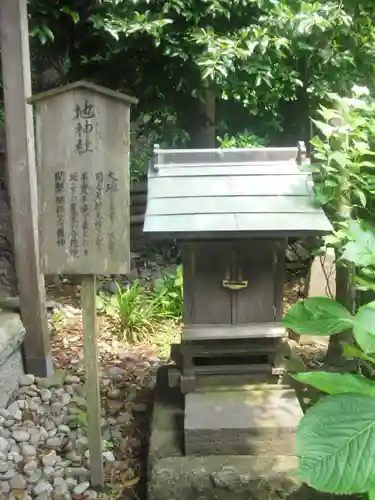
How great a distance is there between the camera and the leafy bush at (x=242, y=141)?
191 inches

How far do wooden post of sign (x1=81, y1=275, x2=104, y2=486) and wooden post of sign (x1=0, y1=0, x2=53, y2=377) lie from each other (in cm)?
78

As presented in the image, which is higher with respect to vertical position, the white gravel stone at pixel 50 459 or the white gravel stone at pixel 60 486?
the white gravel stone at pixel 50 459

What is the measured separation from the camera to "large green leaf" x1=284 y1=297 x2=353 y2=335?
74.8 inches

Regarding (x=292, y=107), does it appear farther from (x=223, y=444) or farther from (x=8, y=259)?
(x=223, y=444)

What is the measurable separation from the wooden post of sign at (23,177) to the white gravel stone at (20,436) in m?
0.58

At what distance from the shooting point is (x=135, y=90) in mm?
4836

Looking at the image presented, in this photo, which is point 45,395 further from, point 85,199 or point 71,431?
point 85,199

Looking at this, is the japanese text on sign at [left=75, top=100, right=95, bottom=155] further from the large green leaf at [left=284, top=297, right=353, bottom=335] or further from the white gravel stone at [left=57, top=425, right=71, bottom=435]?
the white gravel stone at [left=57, top=425, right=71, bottom=435]

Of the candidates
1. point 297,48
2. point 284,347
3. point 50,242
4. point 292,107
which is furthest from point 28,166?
point 292,107

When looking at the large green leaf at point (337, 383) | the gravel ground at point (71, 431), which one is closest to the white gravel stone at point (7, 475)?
the gravel ground at point (71, 431)

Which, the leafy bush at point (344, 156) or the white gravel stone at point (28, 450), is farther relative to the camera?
the white gravel stone at point (28, 450)

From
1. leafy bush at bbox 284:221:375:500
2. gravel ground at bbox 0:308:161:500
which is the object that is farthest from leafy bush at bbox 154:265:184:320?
leafy bush at bbox 284:221:375:500

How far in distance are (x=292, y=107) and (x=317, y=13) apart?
5.11 ft

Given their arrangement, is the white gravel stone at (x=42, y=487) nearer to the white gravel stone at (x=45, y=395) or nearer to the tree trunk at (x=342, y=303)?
the white gravel stone at (x=45, y=395)
